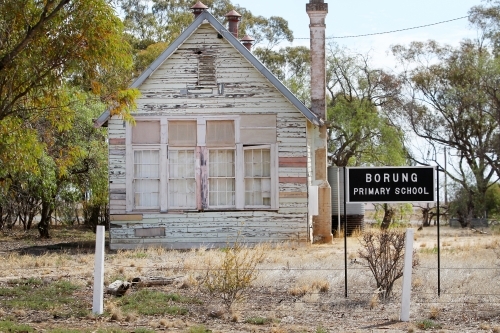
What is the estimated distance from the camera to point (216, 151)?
23.2m

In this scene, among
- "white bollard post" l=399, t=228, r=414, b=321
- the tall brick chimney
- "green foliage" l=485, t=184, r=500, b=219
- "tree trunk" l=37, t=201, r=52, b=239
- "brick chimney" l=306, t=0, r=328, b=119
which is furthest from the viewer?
"green foliage" l=485, t=184, r=500, b=219

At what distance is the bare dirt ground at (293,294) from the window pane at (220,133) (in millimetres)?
3118

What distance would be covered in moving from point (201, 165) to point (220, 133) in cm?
94

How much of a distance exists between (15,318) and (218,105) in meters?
11.9

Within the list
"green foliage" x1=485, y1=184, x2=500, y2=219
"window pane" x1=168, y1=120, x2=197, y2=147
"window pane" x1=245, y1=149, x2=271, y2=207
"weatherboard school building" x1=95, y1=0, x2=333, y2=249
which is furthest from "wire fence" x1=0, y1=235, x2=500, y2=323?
"green foliage" x1=485, y1=184, x2=500, y2=219

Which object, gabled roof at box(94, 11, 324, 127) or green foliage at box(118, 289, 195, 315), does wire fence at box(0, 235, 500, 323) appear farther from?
gabled roof at box(94, 11, 324, 127)

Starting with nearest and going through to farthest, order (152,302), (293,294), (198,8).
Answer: (152,302)
(293,294)
(198,8)

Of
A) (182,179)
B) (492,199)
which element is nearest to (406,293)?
(182,179)

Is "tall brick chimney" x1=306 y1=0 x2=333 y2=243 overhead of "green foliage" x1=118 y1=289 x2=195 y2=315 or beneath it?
overhead

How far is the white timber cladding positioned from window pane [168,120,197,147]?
0.08 feet

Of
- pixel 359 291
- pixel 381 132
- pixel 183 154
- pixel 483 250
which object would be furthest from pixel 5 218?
pixel 359 291

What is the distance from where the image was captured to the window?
23.2 m

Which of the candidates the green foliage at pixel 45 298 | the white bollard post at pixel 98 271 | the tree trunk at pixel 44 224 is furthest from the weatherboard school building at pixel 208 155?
the white bollard post at pixel 98 271

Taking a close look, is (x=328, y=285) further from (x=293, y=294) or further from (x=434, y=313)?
(x=434, y=313)
